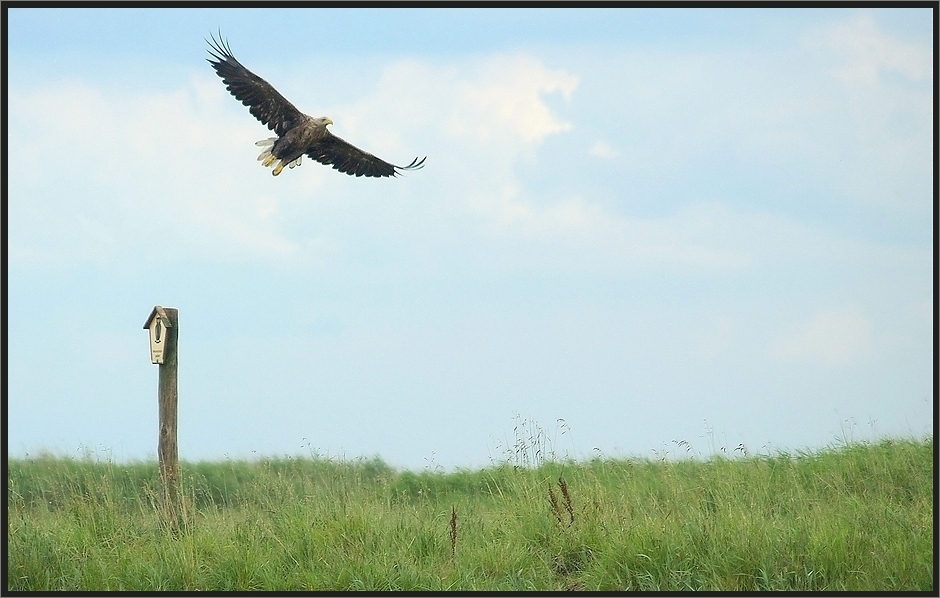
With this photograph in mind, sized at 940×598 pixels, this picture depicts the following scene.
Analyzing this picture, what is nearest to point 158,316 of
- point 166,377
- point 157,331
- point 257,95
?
point 157,331

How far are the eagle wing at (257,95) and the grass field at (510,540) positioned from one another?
3.28m

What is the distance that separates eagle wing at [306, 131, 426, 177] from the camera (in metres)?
9.17

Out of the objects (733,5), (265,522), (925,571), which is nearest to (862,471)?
(925,571)

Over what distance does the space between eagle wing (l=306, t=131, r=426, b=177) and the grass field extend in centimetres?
317

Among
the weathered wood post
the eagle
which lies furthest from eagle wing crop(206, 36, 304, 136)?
the weathered wood post

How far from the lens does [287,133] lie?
8797 millimetres

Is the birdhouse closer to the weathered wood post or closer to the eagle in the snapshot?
the weathered wood post

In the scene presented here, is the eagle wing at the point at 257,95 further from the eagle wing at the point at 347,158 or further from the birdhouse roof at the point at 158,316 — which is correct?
the birdhouse roof at the point at 158,316

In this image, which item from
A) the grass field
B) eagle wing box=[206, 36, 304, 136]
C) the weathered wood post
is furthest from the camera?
eagle wing box=[206, 36, 304, 136]

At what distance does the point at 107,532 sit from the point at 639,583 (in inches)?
143

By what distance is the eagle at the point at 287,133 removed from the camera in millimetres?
8344

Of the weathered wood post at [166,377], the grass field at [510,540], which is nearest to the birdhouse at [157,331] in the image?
→ the weathered wood post at [166,377]

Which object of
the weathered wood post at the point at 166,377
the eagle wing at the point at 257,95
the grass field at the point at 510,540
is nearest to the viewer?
the grass field at the point at 510,540

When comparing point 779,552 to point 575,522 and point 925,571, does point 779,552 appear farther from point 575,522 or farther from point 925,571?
point 575,522
